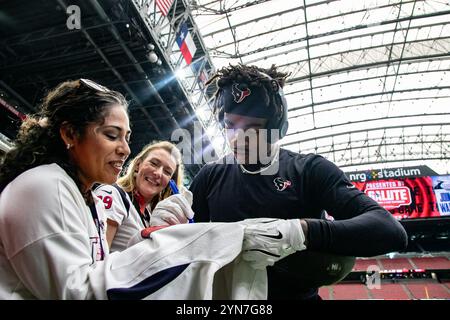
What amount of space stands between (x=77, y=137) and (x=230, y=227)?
77 centimetres

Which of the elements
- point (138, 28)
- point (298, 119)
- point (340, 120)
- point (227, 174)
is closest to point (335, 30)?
point (298, 119)

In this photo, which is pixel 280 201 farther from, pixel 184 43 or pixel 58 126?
pixel 184 43

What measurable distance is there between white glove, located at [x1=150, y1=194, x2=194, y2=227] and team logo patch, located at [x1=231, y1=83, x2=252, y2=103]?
0.52m

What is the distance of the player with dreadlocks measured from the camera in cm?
99

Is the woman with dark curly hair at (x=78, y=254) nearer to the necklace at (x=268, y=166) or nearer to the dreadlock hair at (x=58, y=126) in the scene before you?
the dreadlock hair at (x=58, y=126)

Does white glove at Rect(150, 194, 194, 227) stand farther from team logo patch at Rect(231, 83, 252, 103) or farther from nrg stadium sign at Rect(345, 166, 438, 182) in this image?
nrg stadium sign at Rect(345, 166, 438, 182)

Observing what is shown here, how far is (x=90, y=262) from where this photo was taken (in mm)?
919

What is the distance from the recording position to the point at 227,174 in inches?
61.3

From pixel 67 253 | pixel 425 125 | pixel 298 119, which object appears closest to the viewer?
pixel 67 253

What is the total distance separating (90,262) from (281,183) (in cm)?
78

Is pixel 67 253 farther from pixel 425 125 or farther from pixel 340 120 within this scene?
pixel 425 125

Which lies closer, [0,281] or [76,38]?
[0,281]

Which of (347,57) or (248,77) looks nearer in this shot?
(248,77)

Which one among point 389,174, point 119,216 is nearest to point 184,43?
point 119,216
